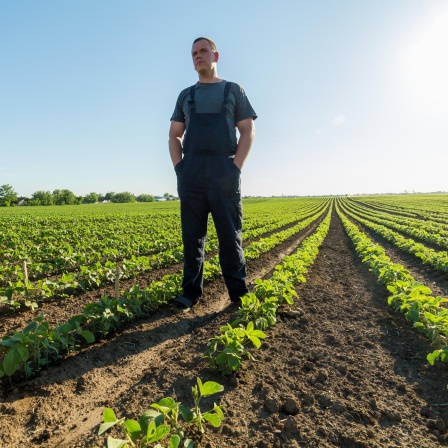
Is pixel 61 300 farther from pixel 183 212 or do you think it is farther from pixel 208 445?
pixel 208 445

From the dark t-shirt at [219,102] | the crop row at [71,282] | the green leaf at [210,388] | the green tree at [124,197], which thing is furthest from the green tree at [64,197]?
the green leaf at [210,388]

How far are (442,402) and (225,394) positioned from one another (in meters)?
1.44

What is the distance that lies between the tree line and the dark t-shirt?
97.2 meters

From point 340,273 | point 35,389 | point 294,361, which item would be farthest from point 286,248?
point 35,389

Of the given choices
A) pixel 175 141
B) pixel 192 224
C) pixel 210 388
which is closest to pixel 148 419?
pixel 210 388

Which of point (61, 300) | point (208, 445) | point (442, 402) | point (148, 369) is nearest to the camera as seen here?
point (208, 445)

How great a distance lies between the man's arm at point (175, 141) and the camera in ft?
12.5

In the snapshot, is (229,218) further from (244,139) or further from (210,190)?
(244,139)

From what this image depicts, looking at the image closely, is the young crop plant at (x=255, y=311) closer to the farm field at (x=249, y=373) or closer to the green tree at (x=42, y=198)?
the farm field at (x=249, y=373)

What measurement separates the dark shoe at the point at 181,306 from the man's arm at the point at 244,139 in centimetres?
170

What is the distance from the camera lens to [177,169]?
374 cm

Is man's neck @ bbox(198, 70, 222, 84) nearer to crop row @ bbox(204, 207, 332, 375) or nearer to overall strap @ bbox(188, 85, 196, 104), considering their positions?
overall strap @ bbox(188, 85, 196, 104)

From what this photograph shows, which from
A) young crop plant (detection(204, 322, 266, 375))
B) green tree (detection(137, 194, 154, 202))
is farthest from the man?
green tree (detection(137, 194, 154, 202))

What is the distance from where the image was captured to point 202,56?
3.61m
